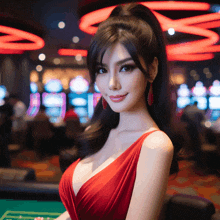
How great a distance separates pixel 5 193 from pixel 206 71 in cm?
666

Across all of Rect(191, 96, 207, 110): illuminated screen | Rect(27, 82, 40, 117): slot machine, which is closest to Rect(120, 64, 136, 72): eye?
Rect(27, 82, 40, 117): slot machine

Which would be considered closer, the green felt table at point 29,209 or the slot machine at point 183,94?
the green felt table at point 29,209

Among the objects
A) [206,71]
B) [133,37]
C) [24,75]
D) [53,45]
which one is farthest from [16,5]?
[206,71]

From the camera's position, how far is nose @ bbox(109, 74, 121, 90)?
897mm

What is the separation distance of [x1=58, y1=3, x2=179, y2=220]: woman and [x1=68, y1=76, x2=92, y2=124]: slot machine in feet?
21.0

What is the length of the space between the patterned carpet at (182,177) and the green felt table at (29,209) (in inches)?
51.7

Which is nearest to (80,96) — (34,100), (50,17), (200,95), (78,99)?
(78,99)

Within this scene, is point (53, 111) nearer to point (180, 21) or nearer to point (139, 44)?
point (180, 21)

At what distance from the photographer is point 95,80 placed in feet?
3.34

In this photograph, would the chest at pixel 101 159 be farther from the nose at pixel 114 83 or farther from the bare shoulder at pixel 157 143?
the nose at pixel 114 83

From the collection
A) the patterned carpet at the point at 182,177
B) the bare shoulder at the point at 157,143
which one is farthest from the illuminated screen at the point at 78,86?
the bare shoulder at the point at 157,143

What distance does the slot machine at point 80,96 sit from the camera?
7.45 meters

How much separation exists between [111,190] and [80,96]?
6.68 meters

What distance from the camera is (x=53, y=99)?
7535 mm
